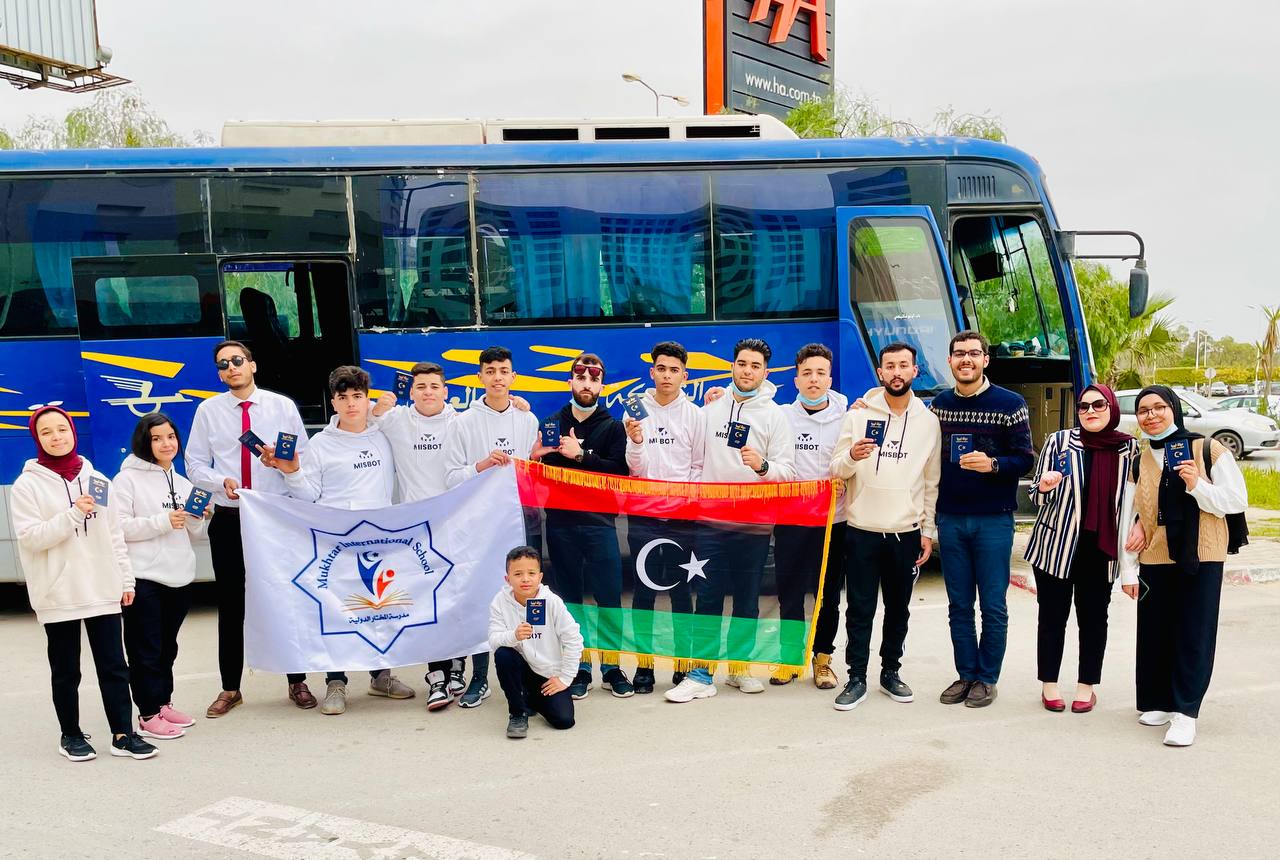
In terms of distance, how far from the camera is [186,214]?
313 inches

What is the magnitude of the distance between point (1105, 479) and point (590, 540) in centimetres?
273

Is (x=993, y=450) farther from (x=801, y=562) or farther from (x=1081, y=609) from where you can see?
(x=801, y=562)

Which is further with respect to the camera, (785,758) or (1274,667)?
(1274,667)

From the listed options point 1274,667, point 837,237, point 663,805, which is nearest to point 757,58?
point 837,237

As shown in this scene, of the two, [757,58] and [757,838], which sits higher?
[757,58]

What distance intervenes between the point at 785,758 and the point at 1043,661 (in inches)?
64.5

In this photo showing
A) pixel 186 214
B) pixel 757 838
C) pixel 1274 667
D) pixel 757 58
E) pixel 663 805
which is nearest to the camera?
pixel 757 838

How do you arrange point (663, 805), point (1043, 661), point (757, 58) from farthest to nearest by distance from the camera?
point (757, 58) → point (1043, 661) → point (663, 805)

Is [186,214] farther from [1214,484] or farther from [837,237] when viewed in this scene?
[1214,484]

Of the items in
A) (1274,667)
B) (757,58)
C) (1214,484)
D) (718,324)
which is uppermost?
(757,58)

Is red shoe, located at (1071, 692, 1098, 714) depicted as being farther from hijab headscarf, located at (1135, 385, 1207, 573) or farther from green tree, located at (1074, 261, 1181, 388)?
green tree, located at (1074, 261, 1181, 388)

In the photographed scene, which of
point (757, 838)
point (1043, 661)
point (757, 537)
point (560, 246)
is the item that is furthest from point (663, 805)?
point (560, 246)

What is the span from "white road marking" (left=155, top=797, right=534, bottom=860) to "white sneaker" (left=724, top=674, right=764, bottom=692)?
2.32m

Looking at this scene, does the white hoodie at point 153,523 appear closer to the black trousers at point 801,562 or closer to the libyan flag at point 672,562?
the libyan flag at point 672,562
